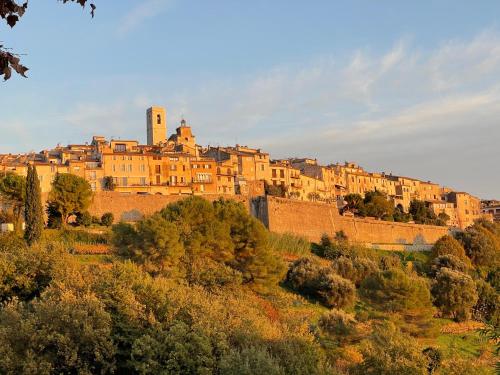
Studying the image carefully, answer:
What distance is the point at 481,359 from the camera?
33188 mm

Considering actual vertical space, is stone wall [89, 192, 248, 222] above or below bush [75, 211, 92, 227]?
above

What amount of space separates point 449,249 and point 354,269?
16.2 meters

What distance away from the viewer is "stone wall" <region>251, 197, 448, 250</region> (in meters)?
61.7

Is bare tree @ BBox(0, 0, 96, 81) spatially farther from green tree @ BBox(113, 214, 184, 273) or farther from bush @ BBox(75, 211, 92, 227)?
bush @ BBox(75, 211, 92, 227)

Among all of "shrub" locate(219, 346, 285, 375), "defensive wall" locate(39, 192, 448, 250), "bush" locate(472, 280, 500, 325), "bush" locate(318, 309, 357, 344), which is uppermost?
"defensive wall" locate(39, 192, 448, 250)

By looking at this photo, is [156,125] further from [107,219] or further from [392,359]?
[392,359]

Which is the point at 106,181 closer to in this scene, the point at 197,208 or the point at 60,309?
the point at 197,208

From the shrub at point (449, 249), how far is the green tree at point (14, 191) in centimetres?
3173

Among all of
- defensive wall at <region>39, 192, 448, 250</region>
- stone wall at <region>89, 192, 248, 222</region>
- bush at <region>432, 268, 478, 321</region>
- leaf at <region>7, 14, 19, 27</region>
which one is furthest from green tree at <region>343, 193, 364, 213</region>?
leaf at <region>7, 14, 19, 27</region>

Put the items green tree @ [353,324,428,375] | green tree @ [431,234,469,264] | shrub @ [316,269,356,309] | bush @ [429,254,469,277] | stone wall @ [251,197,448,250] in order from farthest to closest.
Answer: stone wall @ [251,197,448,250], green tree @ [431,234,469,264], bush @ [429,254,469,277], shrub @ [316,269,356,309], green tree @ [353,324,428,375]

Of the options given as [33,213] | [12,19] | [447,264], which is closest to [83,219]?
[33,213]

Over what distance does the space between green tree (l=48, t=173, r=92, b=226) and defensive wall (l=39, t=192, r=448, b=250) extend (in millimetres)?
4454

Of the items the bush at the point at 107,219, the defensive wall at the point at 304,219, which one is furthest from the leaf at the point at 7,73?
the defensive wall at the point at 304,219

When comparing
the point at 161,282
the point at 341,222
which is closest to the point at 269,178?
the point at 341,222
